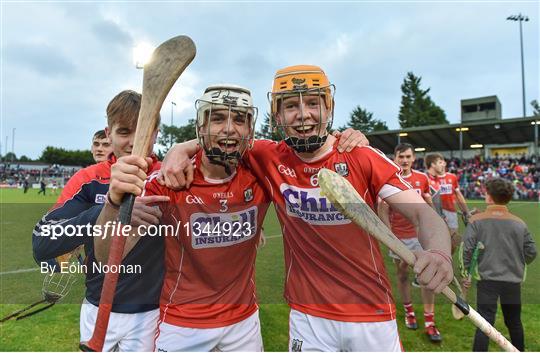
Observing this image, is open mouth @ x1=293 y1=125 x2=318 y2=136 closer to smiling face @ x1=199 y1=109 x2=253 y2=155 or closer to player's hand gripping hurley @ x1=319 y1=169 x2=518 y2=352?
smiling face @ x1=199 y1=109 x2=253 y2=155

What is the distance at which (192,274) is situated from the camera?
94.6 inches

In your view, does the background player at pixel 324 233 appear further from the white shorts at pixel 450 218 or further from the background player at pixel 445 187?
the white shorts at pixel 450 218

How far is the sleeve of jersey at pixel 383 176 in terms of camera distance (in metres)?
2.21

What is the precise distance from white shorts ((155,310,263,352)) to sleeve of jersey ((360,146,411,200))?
118 cm

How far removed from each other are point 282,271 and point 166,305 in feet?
16.4

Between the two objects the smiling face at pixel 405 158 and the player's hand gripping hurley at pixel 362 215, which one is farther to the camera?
the smiling face at pixel 405 158

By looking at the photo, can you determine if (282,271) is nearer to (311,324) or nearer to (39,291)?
(39,291)

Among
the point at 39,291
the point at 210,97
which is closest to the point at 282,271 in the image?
the point at 39,291

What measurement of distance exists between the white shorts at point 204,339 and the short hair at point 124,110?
1.31 metres

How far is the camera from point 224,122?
2309mm

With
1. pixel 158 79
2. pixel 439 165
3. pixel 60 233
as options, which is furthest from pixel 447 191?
pixel 60 233

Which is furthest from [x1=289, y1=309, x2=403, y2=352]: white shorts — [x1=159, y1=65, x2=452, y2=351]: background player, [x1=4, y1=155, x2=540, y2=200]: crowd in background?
[x1=4, y1=155, x2=540, y2=200]: crowd in background

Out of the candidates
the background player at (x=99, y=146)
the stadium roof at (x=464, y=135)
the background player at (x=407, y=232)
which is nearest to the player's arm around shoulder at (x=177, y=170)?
the background player at (x=99, y=146)

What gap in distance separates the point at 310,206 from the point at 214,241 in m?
0.63
